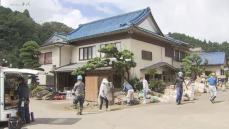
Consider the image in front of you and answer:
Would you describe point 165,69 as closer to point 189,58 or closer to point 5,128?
point 189,58

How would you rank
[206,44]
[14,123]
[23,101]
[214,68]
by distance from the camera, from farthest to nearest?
[206,44], [214,68], [23,101], [14,123]

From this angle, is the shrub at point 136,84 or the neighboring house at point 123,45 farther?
the neighboring house at point 123,45

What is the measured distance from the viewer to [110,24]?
35.9 m

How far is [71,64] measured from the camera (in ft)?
124

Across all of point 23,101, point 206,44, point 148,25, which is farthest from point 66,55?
point 206,44

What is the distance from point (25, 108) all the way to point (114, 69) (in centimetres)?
1362

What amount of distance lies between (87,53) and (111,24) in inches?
141

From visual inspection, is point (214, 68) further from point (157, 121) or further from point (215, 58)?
point (157, 121)

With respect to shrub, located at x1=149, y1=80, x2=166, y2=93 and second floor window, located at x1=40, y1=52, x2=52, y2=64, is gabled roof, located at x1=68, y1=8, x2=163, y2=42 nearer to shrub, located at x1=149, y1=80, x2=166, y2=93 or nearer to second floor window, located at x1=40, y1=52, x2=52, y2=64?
second floor window, located at x1=40, y1=52, x2=52, y2=64

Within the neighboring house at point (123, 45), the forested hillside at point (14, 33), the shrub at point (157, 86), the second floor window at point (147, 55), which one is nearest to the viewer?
the shrub at point (157, 86)

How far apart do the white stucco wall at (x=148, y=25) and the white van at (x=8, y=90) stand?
19502 mm

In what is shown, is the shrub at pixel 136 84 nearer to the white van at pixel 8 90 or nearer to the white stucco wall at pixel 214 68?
the white van at pixel 8 90

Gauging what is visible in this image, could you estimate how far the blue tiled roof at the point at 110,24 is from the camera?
3269 centimetres

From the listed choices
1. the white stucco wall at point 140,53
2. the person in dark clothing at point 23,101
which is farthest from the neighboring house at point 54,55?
the person in dark clothing at point 23,101
